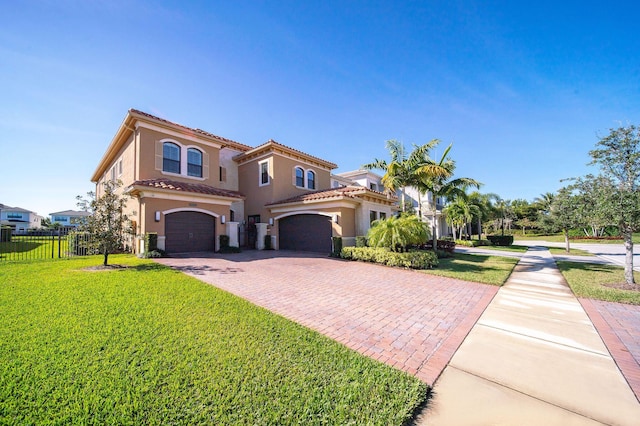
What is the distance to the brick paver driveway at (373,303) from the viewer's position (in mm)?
4066

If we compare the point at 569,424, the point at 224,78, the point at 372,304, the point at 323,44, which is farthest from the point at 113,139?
the point at 569,424

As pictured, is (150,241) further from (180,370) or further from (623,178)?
(623,178)

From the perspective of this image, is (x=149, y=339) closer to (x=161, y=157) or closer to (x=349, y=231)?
(x=349, y=231)

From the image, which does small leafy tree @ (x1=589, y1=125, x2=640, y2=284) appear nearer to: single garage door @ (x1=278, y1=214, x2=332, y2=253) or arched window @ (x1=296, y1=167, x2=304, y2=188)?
single garage door @ (x1=278, y1=214, x2=332, y2=253)

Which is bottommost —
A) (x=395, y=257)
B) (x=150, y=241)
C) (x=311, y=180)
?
(x=395, y=257)

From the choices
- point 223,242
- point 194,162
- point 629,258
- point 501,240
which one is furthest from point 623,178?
point 501,240

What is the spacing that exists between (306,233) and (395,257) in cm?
685


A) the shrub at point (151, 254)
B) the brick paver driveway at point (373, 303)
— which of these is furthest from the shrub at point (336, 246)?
the shrub at point (151, 254)

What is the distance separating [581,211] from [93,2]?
57.6 feet

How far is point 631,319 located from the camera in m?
5.35

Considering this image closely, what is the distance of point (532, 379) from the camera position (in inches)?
128

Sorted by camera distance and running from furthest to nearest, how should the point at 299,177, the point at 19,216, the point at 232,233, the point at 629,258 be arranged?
the point at 19,216 → the point at 299,177 → the point at 232,233 → the point at 629,258

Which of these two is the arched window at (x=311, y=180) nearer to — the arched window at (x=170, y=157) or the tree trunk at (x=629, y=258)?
the arched window at (x=170, y=157)

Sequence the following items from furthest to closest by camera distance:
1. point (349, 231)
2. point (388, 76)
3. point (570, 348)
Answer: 1. point (349, 231)
2. point (388, 76)
3. point (570, 348)
